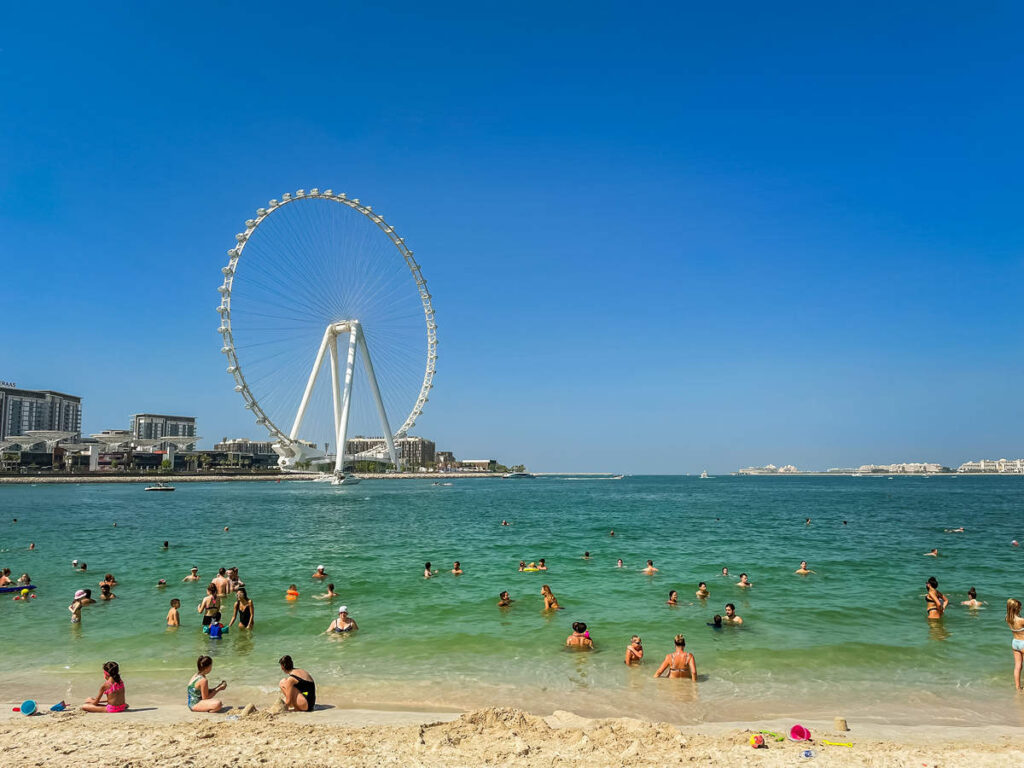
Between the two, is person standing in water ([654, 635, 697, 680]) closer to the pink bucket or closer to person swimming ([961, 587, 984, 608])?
the pink bucket

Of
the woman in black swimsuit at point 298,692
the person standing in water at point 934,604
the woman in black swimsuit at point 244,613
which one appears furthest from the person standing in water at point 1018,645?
the woman in black swimsuit at point 244,613

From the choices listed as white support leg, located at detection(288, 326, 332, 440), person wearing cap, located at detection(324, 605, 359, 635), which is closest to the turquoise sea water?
person wearing cap, located at detection(324, 605, 359, 635)

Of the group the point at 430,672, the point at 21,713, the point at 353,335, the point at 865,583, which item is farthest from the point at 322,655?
the point at 353,335

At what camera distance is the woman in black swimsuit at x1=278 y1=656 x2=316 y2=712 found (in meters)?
11.6

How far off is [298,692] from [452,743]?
334 cm

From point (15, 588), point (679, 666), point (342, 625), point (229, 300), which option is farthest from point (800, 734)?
point (229, 300)

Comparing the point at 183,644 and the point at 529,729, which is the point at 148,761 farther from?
the point at 183,644

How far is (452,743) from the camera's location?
9734mm

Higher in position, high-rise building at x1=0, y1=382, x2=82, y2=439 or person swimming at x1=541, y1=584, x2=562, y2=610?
high-rise building at x1=0, y1=382, x2=82, y2=439

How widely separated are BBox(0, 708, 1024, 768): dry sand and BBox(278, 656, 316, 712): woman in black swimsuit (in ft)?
1.44

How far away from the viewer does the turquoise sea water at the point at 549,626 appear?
12.9 m

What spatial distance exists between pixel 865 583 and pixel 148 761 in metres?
23.8

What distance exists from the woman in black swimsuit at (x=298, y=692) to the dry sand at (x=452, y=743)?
1.44 ft

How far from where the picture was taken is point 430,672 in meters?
14.3
